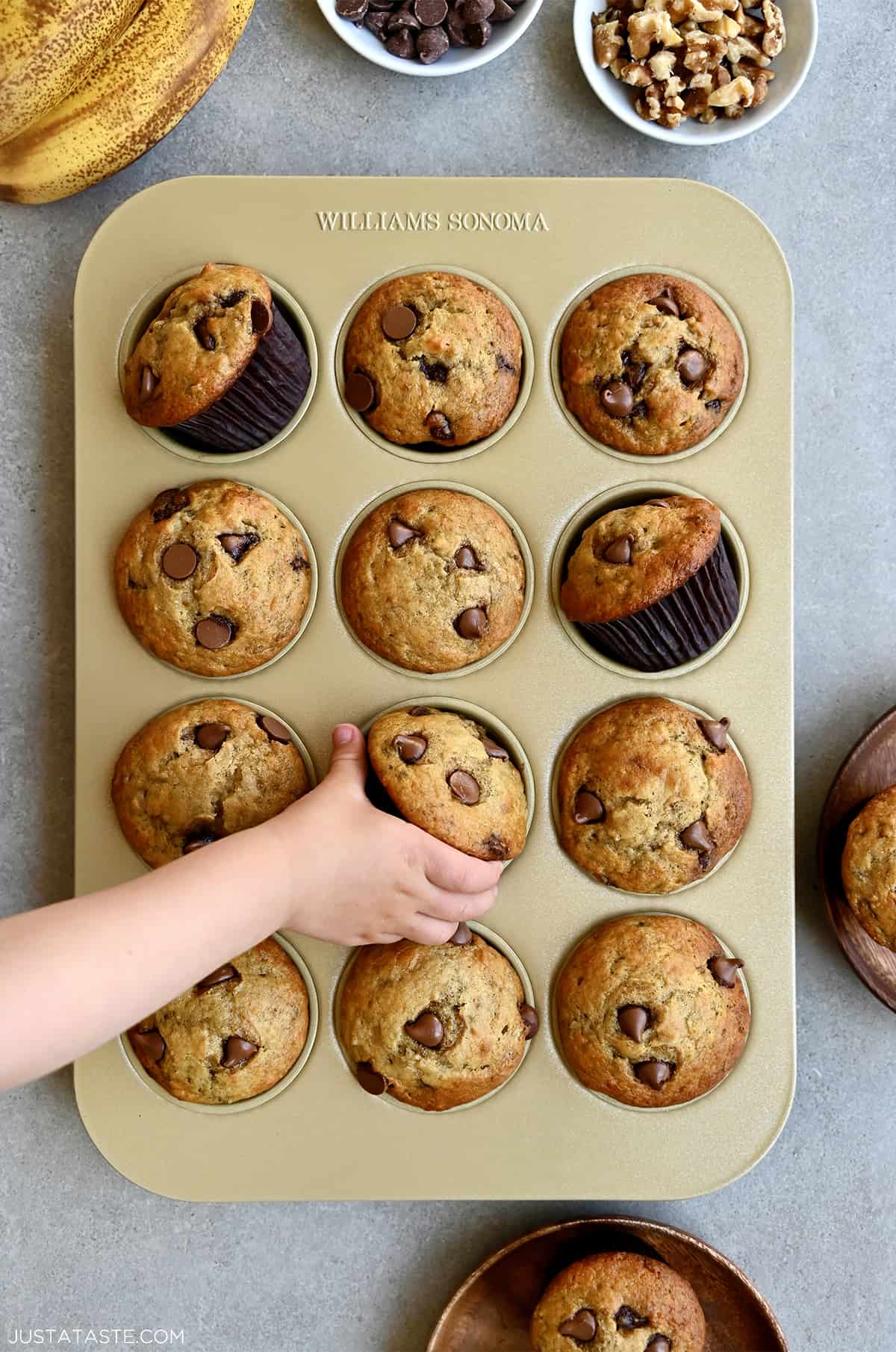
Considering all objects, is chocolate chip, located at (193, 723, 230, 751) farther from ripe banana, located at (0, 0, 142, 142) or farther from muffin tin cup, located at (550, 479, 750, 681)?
ripe banana, located at (0, 0, 142, 142)

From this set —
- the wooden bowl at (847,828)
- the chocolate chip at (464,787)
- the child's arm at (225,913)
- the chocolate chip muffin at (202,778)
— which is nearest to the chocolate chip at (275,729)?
the chocolate chip muffin at (202,778)

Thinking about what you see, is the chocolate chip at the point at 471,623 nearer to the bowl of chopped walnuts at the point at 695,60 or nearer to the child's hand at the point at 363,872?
the child's hand at the point at 363,872

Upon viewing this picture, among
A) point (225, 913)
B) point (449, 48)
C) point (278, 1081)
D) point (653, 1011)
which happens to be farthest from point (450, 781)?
point (449, 48)

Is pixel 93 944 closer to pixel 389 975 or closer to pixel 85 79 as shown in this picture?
pixel 389 975

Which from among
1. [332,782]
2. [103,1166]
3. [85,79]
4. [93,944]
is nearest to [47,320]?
[85,79]

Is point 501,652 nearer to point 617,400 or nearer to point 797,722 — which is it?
point 617,400

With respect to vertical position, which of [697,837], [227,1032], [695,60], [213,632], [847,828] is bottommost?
[227,1032]

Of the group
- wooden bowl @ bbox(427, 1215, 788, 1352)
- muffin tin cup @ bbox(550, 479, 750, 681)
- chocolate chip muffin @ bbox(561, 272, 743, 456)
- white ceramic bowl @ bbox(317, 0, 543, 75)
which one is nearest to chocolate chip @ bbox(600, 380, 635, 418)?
chocolate chip muffin @ bbox(561, 272, 743, 456)
